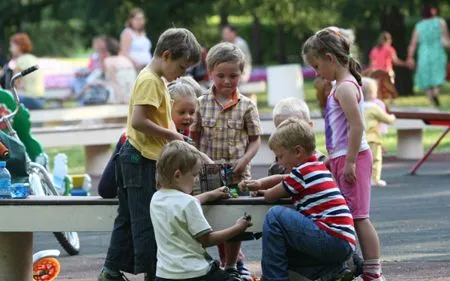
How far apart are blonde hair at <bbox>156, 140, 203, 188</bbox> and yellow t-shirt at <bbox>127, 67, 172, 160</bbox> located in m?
0.39

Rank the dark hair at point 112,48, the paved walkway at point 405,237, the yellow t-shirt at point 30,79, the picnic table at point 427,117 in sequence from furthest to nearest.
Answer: the dark hair at point 112,48 < the yellow t-shirt at point 30,79 < the picnic table at point 427,117 < the paved walkway at point 405,237

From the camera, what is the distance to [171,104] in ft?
26.3

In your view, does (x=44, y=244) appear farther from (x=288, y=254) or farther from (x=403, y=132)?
(x=403, y=132)

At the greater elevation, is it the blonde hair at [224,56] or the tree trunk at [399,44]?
the blonde hair at [224,56]

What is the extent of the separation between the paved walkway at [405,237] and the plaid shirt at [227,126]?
1113 millimetres

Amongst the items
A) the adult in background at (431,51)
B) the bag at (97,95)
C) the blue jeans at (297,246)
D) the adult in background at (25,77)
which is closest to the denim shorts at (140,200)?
the blue jeans at (297,246)

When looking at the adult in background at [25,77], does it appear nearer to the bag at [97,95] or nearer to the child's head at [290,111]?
the bag at [97,95]

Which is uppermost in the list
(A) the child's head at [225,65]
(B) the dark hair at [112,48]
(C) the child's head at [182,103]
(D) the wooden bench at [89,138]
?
(A) the child's head at [225,65]

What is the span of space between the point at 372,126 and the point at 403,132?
3.54 meters

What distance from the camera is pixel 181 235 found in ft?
23.8

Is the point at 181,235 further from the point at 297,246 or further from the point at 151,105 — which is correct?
the point at 151,105

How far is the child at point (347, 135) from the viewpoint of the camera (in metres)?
7.94

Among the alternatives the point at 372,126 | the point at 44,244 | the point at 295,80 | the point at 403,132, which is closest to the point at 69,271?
the point at 44,244

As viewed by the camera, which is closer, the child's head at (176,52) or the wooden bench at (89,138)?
the child's head at (176,52)
